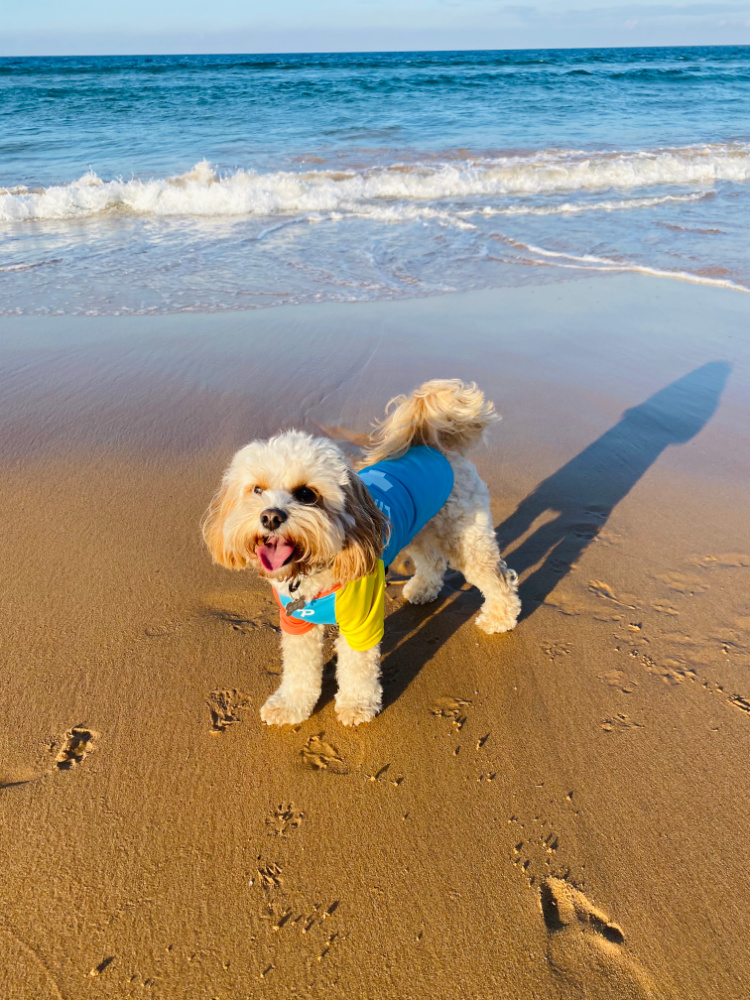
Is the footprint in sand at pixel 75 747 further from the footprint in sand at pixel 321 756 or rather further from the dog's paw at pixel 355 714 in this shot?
the dog's paw at pixel 355 714

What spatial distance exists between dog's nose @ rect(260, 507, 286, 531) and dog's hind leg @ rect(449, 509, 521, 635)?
129cm

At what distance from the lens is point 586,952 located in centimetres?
199

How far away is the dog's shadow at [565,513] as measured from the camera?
3381mm

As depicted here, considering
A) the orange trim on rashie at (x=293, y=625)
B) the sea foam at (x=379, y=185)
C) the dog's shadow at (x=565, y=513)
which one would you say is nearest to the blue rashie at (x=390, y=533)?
the orange trim on rashie at (x=293, y=625)

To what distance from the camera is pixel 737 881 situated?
218 cm

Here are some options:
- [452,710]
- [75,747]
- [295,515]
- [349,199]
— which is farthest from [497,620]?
[349,199]

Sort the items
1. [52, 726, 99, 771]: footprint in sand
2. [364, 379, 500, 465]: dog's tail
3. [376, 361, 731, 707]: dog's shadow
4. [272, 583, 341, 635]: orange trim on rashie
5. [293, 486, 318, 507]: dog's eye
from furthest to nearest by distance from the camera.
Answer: [376, 361, 731, 707]: dog's shadow → [364, 379, 500, 465]: dog's tail → [272, 583, 341, 635]: orange trim on rashie → [52, 726, 99, 771]: footprint in sand → [293, 486, 318, 507]: dog's eye

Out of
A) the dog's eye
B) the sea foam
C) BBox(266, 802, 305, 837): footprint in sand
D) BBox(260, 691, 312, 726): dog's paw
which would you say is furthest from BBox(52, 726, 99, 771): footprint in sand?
the sea foam

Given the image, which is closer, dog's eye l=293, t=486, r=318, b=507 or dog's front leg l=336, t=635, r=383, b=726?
dog's eye l=293, t=486, r=318, b=507

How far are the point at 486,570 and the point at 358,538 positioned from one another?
1.15 metres

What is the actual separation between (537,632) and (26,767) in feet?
7.98

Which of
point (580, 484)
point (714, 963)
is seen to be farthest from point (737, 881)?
point (580, 484)

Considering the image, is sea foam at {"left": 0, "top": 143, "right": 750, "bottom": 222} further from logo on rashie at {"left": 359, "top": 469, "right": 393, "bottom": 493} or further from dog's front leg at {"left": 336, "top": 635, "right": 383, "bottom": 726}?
dog's front leg at {"left": 336, "top": 635, "right": 383, "bottom": 726}

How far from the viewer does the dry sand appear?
2.00 metres
